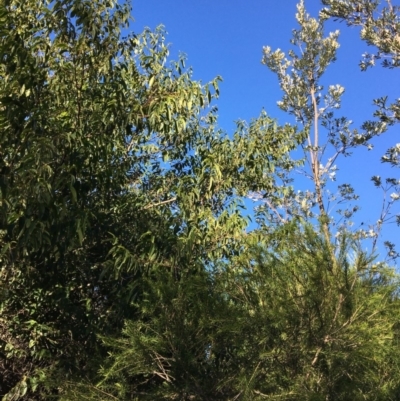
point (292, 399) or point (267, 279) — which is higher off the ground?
point (267, 279)

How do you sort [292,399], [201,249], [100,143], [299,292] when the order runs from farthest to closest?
[201,249] < [100,143] < [299,292] < [292,399]

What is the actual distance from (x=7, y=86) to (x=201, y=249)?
2187mm

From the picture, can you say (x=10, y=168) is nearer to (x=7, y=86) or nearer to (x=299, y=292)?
(x=7, y=86)

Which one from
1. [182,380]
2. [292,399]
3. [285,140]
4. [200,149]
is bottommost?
[182,380]

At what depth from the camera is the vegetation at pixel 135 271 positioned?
304cm

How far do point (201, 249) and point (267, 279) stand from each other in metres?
1.12

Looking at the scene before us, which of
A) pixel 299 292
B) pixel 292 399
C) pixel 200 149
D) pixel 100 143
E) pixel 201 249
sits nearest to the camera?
pixel 292 399

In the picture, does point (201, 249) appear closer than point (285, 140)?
Yes

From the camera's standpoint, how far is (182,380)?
3.46 m

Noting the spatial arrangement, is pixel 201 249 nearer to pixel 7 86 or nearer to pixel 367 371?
pixel 367 371

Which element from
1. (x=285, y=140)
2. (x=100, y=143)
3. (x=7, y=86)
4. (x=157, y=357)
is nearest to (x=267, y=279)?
(x=157, y=357)

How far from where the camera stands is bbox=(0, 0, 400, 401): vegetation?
3.04 metres

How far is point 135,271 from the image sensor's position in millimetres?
3582

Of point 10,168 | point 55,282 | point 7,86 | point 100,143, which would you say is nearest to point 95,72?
point 100,143
